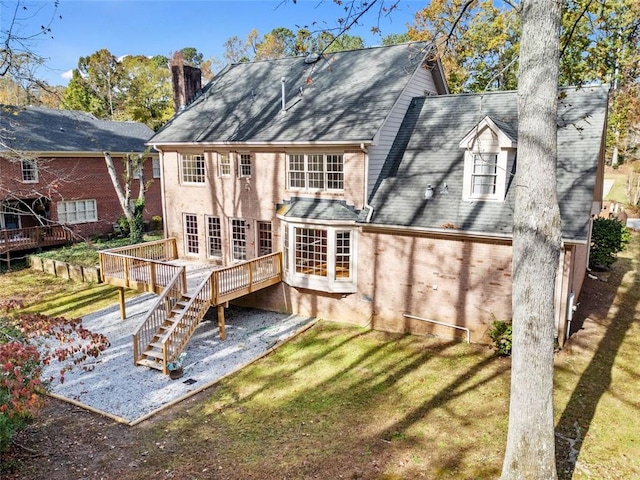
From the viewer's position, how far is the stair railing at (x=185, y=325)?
1312 cm

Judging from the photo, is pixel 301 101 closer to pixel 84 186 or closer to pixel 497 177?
pixel 497 177

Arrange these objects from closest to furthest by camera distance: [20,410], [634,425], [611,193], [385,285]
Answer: [20,410] → [634,425] → [385,285] → [611,193]

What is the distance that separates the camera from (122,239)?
27406mm

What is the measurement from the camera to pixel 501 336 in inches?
489

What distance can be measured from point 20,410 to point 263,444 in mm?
4417

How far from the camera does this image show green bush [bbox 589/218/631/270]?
19281 mm

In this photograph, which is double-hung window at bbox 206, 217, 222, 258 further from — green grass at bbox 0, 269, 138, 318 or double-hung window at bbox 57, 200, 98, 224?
double-hung window at bbox 57, 200, 98, 224

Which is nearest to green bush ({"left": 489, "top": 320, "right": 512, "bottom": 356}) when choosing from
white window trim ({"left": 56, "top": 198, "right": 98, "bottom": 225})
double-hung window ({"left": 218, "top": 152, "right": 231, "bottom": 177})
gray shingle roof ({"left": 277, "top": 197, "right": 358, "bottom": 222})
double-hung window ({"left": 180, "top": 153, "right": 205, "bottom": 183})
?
gray shingle roof ({"left": 277, "top": 197, "right": 358, "bottom": 222})

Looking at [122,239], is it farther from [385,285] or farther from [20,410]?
[20,410]

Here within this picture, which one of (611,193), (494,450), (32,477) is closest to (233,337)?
(32,477)

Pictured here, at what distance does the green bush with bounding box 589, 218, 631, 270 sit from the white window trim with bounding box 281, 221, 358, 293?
37.6ft

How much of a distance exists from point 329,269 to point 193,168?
7.91 m

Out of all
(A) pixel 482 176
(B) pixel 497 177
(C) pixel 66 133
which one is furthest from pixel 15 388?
(C) pixel 66 133

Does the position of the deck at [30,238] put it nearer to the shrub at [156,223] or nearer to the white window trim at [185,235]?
the shrub at [156,223]
